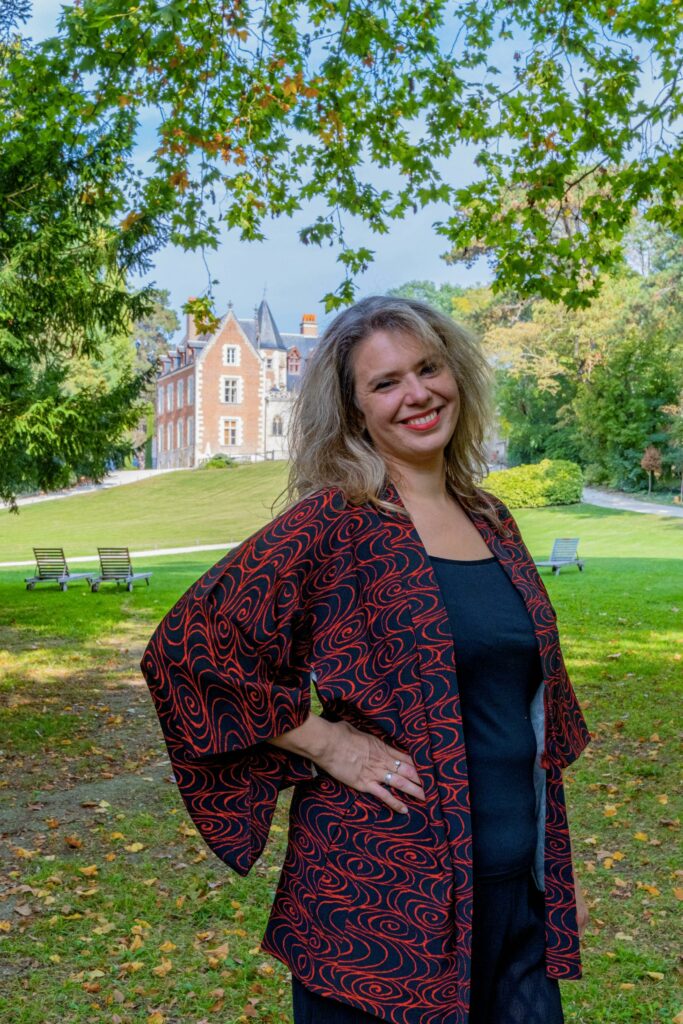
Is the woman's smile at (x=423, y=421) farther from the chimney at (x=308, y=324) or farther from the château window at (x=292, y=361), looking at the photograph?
the chimney at (x=308, y=324)

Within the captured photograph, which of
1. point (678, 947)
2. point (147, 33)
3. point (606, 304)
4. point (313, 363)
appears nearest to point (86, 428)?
point (147, 33)

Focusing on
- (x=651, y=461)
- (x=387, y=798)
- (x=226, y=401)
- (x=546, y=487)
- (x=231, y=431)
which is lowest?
(x=546, y=487)

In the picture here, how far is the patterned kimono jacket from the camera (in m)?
1.85

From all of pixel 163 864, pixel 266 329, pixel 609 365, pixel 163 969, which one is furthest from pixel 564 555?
pixel 266 329

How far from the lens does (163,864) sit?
571 cm

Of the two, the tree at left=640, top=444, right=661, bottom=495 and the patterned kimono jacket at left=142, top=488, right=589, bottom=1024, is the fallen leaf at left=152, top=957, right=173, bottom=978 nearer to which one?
the patterned kimono jacket at left=142, top=488, right=589, bottom=1024

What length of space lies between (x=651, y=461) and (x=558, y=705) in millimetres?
43086

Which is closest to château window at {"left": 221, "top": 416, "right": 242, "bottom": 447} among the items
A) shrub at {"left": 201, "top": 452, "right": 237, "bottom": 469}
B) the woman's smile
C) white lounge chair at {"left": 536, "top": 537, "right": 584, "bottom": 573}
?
shrub at {"left": 201, "top": 452, "right": 237, "bottom": 469}

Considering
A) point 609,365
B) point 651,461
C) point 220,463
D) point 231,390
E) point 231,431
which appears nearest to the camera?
point 651,461

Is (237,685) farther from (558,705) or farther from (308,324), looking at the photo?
(308,324)

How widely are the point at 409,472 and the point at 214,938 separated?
3.41m

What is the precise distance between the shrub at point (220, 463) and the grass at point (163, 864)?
5436 cm

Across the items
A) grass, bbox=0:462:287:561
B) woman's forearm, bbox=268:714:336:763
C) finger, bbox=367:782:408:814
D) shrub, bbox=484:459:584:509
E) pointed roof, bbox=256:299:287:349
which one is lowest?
grass, bbox=0:462:287:561

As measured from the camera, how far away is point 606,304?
43.1 m
